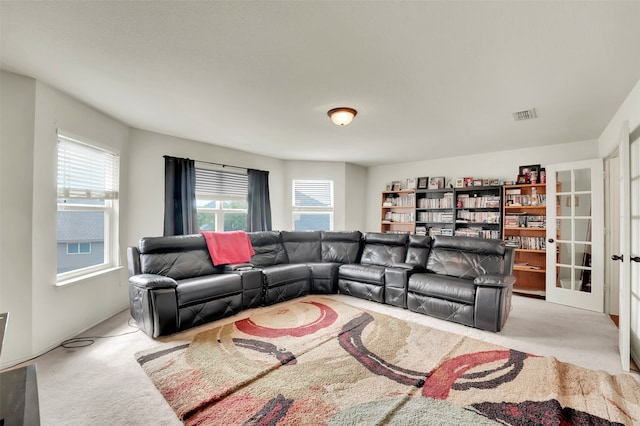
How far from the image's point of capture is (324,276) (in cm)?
433

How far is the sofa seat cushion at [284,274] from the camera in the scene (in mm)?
3760

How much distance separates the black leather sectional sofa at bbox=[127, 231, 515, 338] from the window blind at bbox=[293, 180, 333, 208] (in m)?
1.16

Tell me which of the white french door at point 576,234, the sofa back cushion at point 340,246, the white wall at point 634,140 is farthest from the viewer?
the sofa back cushion at point 340,246

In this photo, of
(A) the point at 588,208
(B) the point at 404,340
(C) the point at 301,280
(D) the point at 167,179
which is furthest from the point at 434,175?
(D) the point at 167,179

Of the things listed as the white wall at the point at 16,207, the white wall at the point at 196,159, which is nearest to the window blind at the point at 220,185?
the white wall at the point at 196,159

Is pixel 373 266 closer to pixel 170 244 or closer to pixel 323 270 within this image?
pixel 323 270

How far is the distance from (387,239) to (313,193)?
2.12m

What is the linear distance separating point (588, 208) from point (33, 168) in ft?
20.8

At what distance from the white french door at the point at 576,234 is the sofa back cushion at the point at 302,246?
356cm

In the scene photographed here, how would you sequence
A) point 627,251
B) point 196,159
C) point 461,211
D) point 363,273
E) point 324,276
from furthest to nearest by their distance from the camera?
1. point 461,211
2. point 196,159
3. point 324,276
4. point 363,273
5. point 627,251

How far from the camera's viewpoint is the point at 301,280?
4156 millimetres

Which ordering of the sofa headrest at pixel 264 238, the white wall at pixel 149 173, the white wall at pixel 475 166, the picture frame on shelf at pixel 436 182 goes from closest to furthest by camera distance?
the white wall at pixel 149 173 < the white wall at pixel 475 166 < the sofa headrest at pixel 264 238 < the picture frame on shelf at pixel 436 182

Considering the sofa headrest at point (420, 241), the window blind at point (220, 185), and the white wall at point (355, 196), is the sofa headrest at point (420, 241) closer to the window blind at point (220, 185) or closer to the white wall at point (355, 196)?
the white wall at point (355, 196)

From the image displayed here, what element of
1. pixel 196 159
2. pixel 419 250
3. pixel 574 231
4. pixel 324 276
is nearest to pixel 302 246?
pixel 324 276
